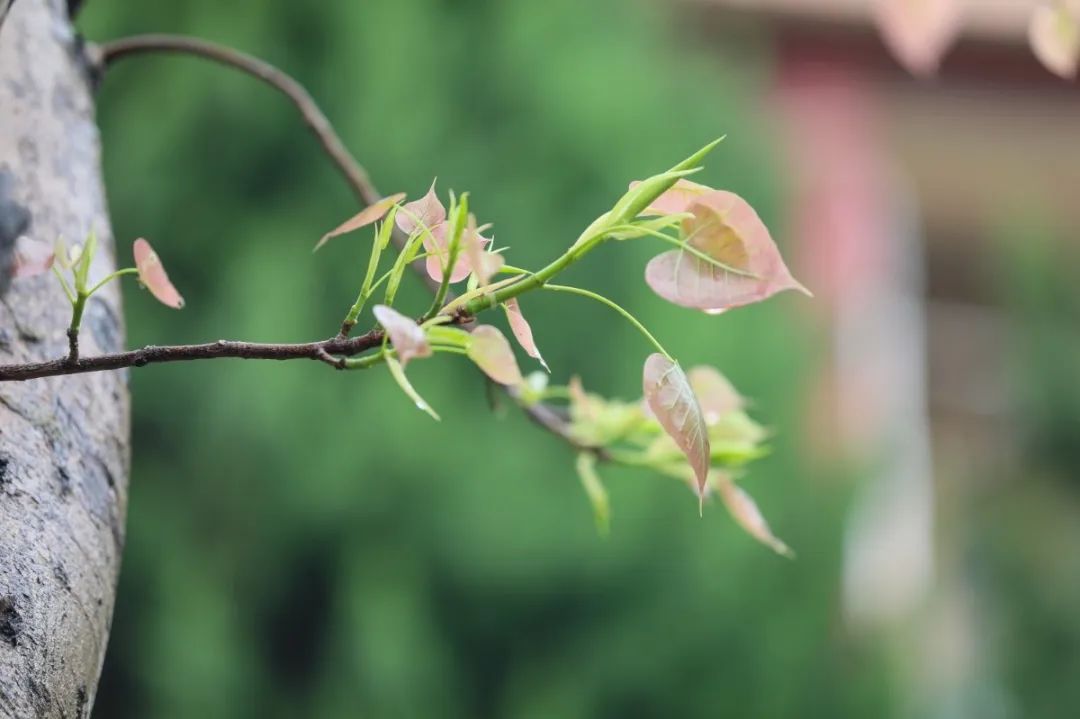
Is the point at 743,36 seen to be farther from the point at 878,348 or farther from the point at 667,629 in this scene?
the point at 667,629

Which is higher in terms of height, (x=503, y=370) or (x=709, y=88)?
(x=709, y=88)

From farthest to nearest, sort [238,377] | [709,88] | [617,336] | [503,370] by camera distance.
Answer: [709,88], [617,336], [238,377], [503,370]

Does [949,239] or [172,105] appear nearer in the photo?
[172,105]

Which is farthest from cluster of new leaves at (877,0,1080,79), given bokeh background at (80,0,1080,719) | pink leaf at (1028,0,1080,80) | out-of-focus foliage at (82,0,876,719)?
bokeh background at (80,0,1080,719)

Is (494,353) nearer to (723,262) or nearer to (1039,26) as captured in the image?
(723,262)

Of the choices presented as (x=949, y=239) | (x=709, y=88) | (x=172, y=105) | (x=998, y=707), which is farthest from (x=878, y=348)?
(x=172, y=105)

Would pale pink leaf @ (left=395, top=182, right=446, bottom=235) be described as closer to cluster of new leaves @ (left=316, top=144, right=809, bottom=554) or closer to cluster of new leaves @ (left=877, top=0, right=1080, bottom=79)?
cluster of new leaves @ (left=316, top=144, right=809, bottom=554)
